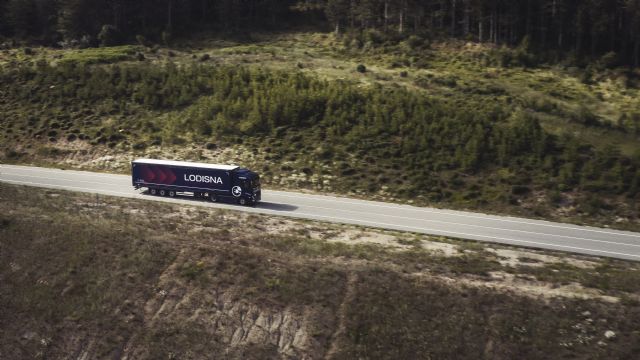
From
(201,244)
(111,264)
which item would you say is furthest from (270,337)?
(111,264)

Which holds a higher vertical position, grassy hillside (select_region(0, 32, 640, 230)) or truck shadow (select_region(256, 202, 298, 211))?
grassy hillside (select_region(0, 32, 640, 230))

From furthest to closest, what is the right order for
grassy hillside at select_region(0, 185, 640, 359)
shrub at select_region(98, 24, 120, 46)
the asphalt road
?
shrub at select_region(98, 24, 120, 46), the asphalt road, grassy hillside at select_region(0, 185, 640, 359)

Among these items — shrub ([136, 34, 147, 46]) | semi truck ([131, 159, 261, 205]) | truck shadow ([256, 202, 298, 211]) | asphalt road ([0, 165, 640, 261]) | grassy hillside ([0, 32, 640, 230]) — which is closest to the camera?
asphalt road ([0, 165, 640, 261])

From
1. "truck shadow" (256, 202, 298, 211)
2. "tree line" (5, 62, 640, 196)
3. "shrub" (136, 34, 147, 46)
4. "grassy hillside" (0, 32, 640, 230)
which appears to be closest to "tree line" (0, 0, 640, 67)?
"shrub" (136, 34, 147, 46)

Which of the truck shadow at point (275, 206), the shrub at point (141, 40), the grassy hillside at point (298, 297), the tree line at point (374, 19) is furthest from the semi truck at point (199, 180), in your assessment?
the tree line at point (374, 19)

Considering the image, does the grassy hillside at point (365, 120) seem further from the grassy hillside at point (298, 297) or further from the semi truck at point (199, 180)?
the grassy hillside at point (298, 297)

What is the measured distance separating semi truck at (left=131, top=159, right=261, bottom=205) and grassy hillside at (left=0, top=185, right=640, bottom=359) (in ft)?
24.8

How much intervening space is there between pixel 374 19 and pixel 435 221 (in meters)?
63.6

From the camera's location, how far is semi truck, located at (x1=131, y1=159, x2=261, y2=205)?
4444 centimetres

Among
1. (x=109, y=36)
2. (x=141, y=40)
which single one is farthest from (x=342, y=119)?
(x=109, y=36)

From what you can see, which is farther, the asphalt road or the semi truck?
the semi truck

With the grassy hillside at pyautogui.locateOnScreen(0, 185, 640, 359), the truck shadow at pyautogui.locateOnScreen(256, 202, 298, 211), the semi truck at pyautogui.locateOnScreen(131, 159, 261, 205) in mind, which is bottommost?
the grassy hillside at pyautogui.locateOnScreen(0, 185, 640, 359)

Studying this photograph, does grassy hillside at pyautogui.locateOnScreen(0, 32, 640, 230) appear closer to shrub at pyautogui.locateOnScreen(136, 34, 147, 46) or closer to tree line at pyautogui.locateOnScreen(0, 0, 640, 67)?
shrub at pyautogui.locateOnScreen(136, 34, 147, 46)

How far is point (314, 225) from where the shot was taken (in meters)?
39.3
